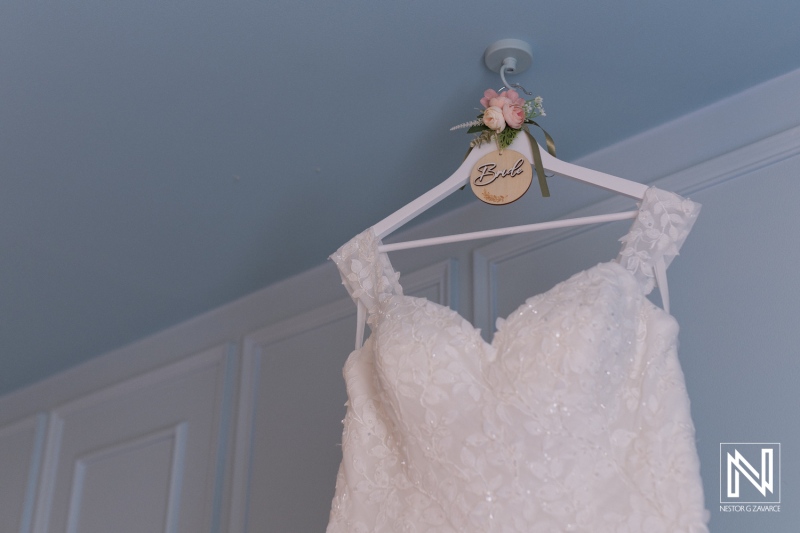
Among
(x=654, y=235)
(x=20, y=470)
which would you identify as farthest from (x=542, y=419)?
(x=20, y=470)

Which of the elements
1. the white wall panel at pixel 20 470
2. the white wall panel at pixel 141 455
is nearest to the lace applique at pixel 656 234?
the white wall panel at pixel 141 455

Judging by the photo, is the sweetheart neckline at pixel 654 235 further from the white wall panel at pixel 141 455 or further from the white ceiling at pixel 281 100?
the white wall panel at pixel 141 455

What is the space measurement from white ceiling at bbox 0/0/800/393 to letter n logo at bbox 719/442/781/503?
807 millimetres

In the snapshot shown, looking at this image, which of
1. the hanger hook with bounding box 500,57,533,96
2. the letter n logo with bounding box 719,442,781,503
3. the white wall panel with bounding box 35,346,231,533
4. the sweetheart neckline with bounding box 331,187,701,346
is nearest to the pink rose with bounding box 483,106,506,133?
the hanger hook with bounding box 500,57,533,96

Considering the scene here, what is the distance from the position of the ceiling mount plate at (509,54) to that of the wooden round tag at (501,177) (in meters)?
0.27

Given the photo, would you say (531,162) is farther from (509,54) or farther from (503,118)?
(509,54)

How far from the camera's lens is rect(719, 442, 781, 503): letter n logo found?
179 cm

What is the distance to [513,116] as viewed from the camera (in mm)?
1752

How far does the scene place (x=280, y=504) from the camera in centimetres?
267

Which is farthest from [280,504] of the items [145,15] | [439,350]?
[145,15]

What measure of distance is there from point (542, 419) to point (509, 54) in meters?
0.81

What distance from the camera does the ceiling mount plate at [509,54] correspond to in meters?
1.89

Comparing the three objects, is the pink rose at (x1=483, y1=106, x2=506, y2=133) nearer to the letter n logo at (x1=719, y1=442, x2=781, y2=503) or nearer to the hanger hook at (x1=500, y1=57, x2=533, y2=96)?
the hanger hook at (x1=500, y1=57, x2=533, y2=96)

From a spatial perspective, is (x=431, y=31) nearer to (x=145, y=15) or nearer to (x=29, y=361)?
(x=145, y=15)
